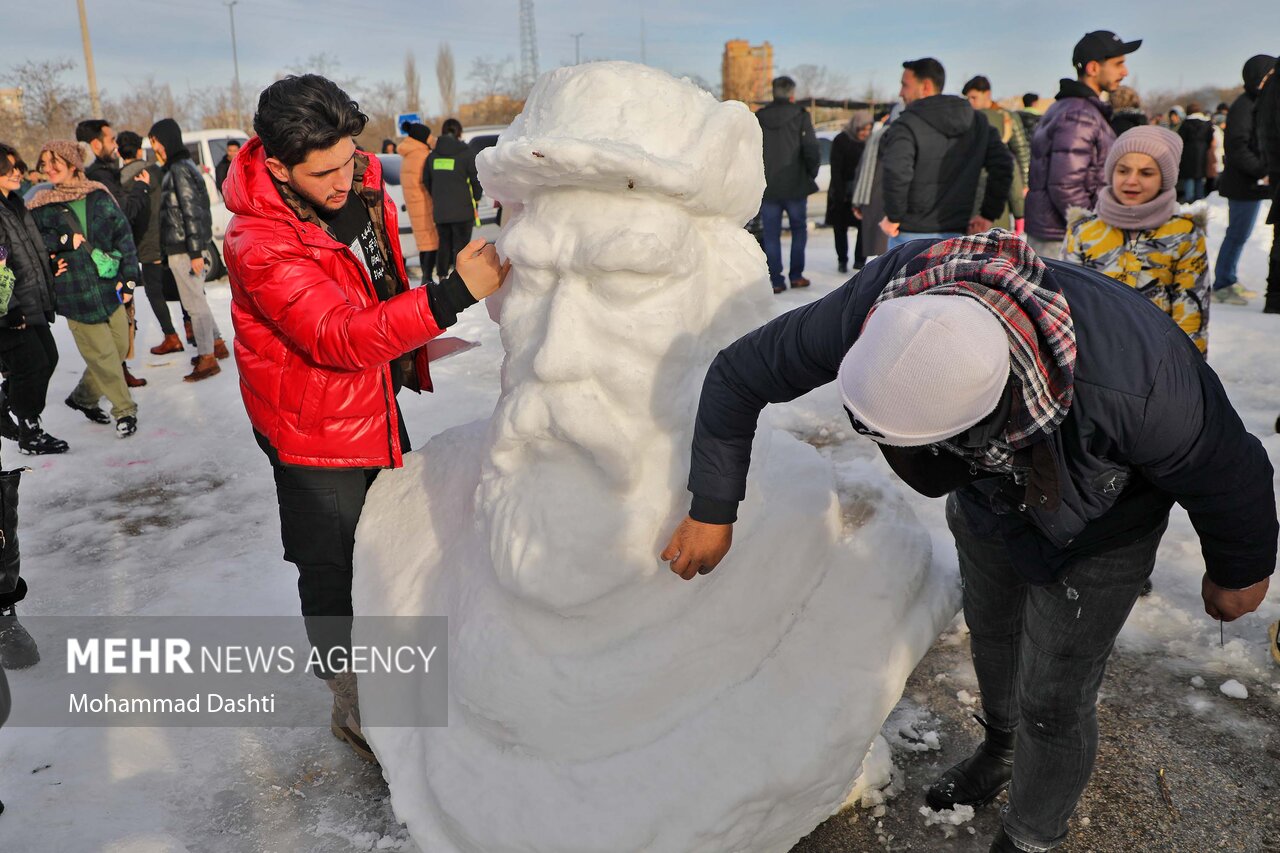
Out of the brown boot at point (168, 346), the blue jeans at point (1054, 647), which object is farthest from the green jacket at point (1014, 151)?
the brown boot at point (168, 346)

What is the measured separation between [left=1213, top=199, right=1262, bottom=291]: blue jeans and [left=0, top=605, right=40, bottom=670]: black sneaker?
813 centimetres

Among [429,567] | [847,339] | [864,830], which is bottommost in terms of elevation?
[864,830]

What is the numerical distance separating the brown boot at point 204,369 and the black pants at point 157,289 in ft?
2.88

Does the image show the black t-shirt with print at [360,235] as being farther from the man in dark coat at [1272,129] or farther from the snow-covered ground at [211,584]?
the man in dark coat at [1272,129]

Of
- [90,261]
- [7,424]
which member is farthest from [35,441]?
[90,261]

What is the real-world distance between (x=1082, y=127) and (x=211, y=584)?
4.98 meters

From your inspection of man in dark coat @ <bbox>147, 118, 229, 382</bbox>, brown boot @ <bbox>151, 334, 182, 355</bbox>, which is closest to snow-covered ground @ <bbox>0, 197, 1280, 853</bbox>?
man in dark coat @ <bbox>147, 118, 229, 382</bbox>

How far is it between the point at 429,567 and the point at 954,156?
437 centimetres

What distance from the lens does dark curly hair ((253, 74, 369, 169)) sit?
2014 millimetres

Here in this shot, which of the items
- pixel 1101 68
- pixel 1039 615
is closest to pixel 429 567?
pixel 1039 615

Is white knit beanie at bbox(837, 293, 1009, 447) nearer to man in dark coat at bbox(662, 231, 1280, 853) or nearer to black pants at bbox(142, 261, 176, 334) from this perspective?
man in dark coat at bbox(662, 231, 1280, 853)

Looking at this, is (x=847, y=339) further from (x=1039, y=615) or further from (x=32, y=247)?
(x=32, y=247)

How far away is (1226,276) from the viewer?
286 inches

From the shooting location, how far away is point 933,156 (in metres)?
5.25
